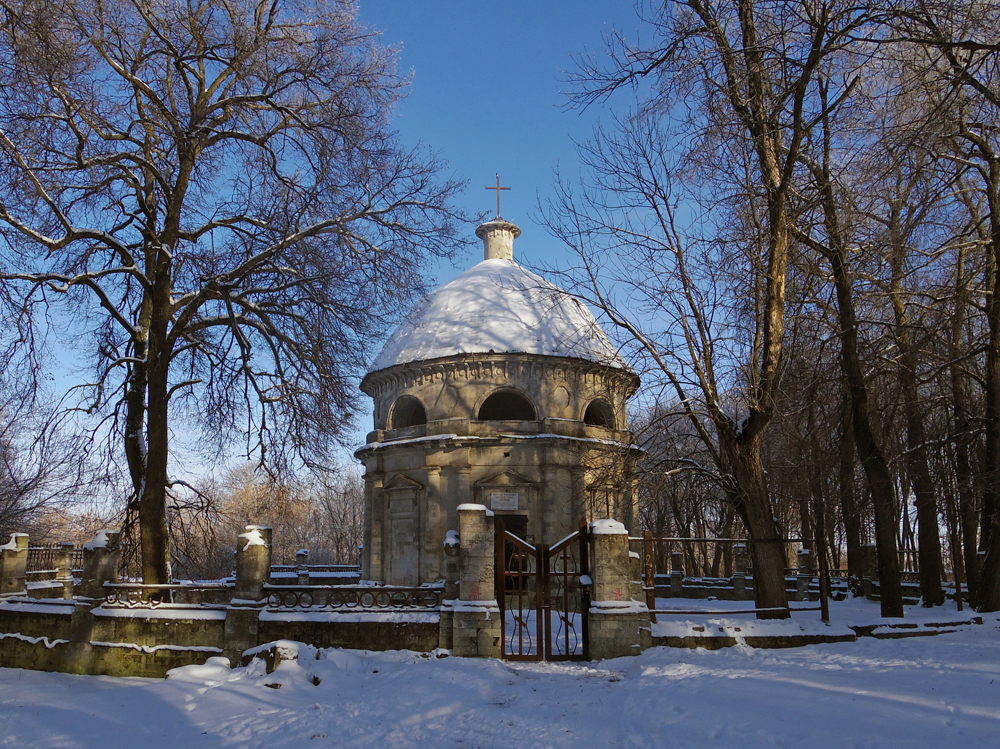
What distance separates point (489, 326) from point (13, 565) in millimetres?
14802

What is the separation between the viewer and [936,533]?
59.5 ft

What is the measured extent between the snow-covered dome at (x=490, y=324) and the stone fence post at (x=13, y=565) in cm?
1132

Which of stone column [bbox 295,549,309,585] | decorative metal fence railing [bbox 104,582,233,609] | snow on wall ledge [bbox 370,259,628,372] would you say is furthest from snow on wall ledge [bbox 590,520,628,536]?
stone column [bbox 295,549,309,585]

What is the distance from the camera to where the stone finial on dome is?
30.6 metres

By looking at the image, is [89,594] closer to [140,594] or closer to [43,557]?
[140,594]

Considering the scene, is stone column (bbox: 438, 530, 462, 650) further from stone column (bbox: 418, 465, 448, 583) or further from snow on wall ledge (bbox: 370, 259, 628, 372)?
snow on wall ledge (bbox: 370, 259, 628, 372)

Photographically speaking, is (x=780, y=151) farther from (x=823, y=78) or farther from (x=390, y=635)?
(x=390, y=635)

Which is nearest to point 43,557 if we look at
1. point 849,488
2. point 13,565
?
point 13,565

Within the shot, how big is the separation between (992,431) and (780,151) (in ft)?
21.3

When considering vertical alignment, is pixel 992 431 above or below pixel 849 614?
above

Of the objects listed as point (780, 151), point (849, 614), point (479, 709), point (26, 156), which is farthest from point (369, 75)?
point (849, 614)

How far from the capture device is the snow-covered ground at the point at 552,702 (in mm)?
7023

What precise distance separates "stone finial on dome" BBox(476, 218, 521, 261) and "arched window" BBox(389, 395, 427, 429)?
26.3 feet

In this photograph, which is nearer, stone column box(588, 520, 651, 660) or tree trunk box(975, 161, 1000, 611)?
stone column box(588, 520, 651, 660)
